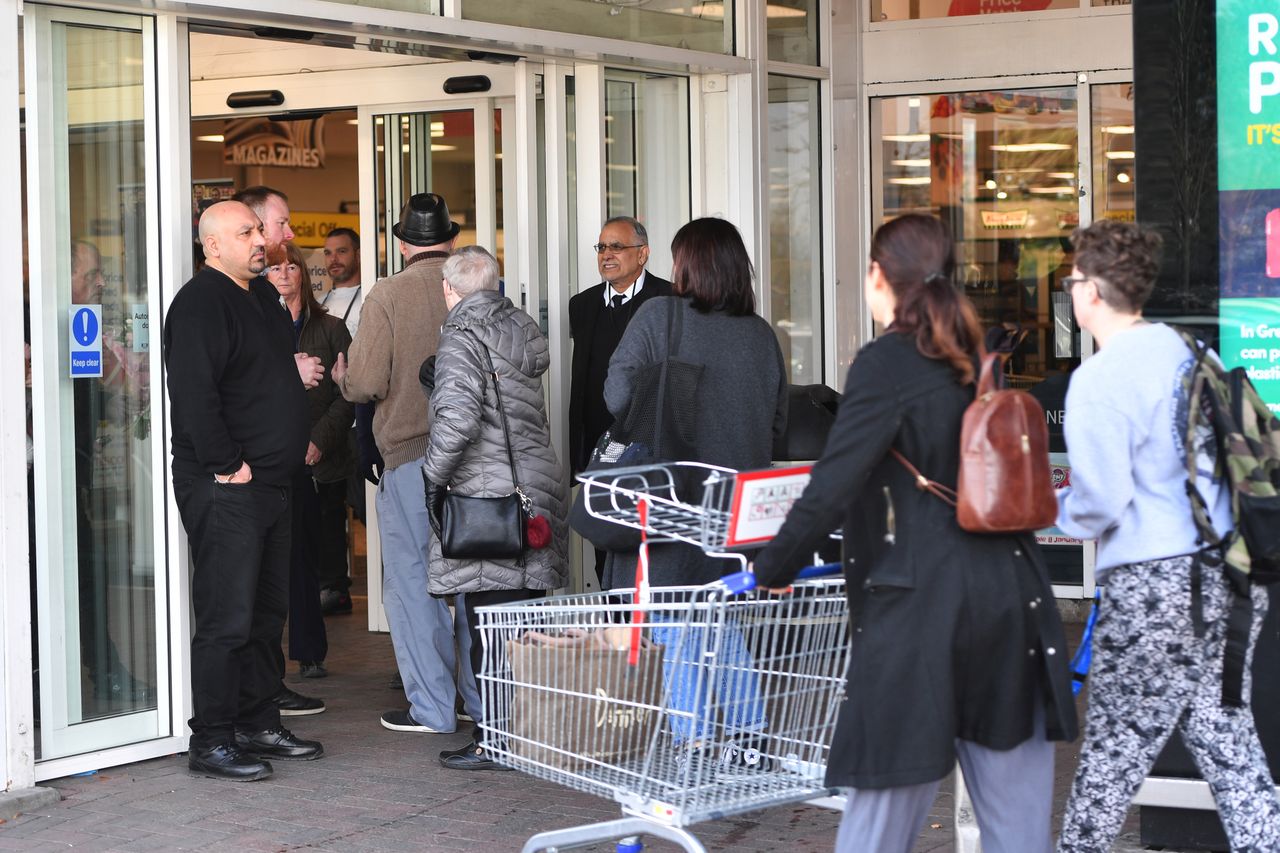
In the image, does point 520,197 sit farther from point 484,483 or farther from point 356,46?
point 484,483

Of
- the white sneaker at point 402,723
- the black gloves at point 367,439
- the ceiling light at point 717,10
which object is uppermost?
the ceiling light at point 717,10

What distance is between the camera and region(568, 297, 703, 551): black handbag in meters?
5.36

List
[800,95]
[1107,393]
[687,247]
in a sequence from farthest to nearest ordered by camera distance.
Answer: [800,95], [687,247], [1107,393]

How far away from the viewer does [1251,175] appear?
16.9 ft

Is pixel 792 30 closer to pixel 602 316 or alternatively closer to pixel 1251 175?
pixel 602 316

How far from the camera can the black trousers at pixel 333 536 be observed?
370 inches

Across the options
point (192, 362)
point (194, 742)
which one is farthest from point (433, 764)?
point (192, 362)

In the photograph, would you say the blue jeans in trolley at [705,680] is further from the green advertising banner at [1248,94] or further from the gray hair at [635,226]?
the gray hair at [635,226]

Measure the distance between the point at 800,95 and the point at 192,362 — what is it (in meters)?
4.21

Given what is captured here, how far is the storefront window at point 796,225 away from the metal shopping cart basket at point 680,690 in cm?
464

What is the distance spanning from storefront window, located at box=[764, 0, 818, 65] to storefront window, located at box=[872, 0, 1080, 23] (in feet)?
1.80

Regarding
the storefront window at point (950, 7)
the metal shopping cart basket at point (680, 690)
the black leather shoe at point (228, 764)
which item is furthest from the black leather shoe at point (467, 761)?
the storefront window at point (950, 7)

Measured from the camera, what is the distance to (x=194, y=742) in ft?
20.3

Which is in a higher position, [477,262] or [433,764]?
[477,262]
